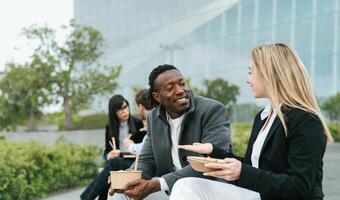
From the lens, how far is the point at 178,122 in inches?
143

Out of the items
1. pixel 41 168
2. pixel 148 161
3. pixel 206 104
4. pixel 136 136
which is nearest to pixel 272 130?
pixel 206 104

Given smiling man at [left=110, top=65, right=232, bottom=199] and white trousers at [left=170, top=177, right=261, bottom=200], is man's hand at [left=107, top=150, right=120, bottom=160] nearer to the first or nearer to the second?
smiling man at [left=110, top=65, right=232, bottom=199]

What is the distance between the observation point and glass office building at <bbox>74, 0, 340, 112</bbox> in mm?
31984

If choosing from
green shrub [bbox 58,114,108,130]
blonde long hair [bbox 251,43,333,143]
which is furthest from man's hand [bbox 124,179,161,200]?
green shrub [bbox 58,114,108,130]

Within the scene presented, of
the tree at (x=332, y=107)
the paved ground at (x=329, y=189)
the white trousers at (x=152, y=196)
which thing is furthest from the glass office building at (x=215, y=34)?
the white trousers at (x=152, y=196)

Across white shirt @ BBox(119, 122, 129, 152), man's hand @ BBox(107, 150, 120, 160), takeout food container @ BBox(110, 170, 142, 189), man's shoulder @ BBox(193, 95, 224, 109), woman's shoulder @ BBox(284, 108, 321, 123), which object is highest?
man's shoulder @ BBox(193, 95, 224, 109)

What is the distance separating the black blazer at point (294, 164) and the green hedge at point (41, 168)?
5384 millimetres

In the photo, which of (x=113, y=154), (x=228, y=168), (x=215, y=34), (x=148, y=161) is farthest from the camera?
(x=215, y=34)

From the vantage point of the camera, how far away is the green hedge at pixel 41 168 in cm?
777

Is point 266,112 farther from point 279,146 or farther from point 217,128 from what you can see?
point 217,128

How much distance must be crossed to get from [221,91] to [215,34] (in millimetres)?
7441

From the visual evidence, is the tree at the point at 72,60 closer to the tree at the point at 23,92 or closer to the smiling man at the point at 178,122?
the tree at the point at 23,92

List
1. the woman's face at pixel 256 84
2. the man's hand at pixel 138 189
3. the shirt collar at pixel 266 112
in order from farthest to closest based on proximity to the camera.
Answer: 1. the man's hand at pixel 138 189
2. the shirt collar at pixel 266 112
3. the woman's face at pixel 256 84

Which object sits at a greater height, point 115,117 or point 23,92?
point 23,92
